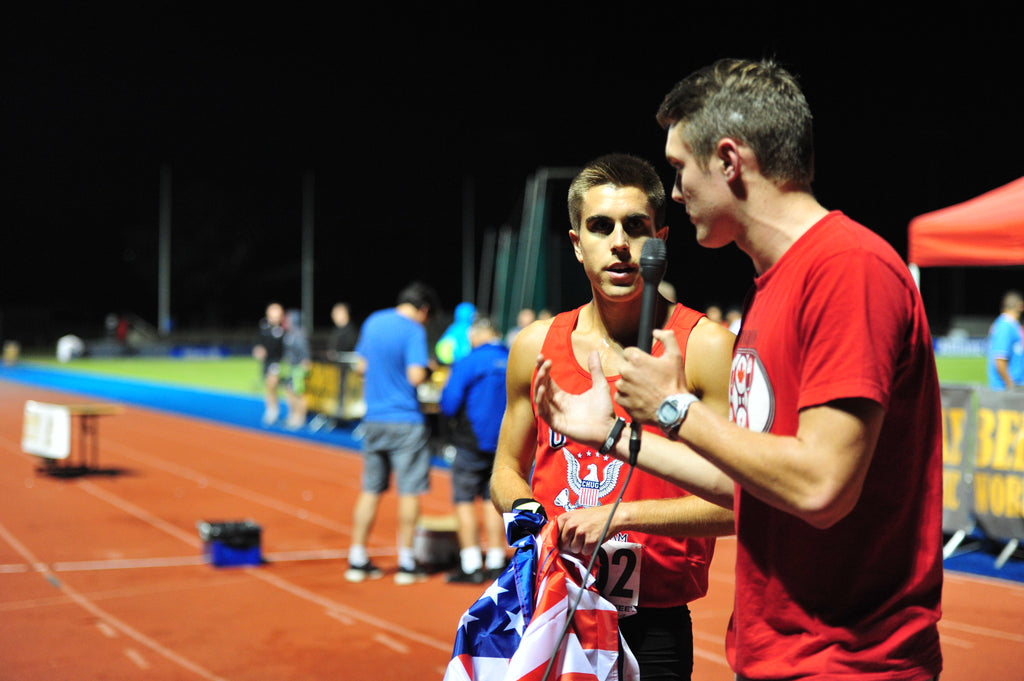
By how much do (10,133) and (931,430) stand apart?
273 ft

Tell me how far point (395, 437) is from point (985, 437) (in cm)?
478

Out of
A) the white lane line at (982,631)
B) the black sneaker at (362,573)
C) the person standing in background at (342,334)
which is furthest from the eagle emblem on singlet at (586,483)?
the person standing in background at (342,334)

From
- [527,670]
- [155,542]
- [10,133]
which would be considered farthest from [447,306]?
[527,670]

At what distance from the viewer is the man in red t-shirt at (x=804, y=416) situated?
164 cm

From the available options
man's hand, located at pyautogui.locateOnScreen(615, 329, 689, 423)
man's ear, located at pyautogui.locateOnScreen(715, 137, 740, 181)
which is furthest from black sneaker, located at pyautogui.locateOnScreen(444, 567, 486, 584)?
man's ear, located at pyautogui.locateOnScreen(715, 137, 740, 181)

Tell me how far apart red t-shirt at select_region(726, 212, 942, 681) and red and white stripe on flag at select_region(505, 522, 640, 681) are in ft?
1.65

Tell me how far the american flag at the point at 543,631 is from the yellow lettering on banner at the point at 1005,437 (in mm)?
6448

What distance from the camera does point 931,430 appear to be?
1.79 m

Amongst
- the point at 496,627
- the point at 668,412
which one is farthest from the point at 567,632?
the point at 668,412

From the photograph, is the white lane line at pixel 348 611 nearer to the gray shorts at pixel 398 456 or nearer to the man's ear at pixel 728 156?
the gray shorts at pixel 398 456

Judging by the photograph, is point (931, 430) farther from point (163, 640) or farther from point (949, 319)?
point (949, 319)

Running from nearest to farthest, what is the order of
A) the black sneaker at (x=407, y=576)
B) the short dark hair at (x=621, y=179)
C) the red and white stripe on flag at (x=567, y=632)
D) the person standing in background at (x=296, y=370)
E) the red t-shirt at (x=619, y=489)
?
the red and white stripe on flag at (x=567, y=632) → the red t-shirt at (x=619, y=489) → the short dark hair at (x=621, y=179) → the black sneaker at (x=407, y=576) → the person standing in background at (x=296, y=370)

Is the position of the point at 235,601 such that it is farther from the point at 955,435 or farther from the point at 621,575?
the point at 955,435

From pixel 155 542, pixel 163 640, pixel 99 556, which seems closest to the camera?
pixel 163 640
